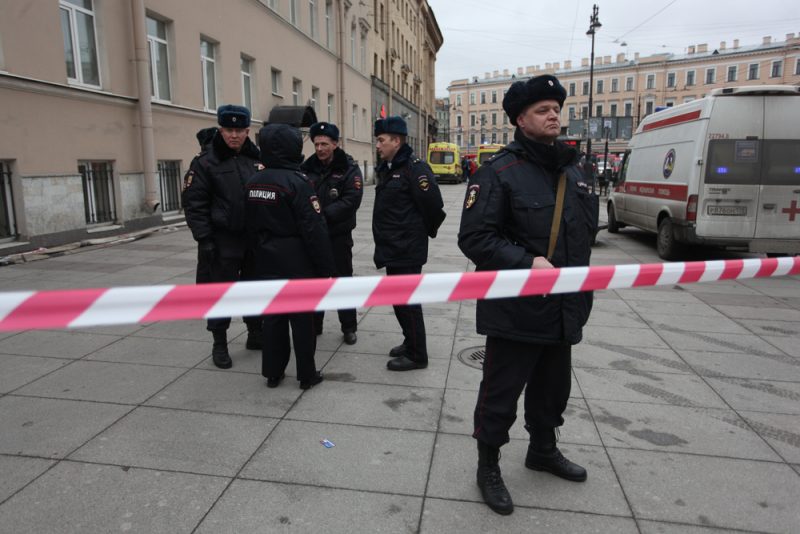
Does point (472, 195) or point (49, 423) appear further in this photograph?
point (49, 423)

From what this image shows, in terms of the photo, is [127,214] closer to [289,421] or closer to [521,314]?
[289,421]

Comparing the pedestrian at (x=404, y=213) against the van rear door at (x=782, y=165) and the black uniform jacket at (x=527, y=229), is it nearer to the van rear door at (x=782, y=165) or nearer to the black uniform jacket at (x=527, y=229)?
the black uniform jacket at (x=527, y=229)

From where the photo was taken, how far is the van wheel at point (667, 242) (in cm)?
943

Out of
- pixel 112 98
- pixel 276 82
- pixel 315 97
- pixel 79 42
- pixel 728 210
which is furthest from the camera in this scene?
pixel 315 97

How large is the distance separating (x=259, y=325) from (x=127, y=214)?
25.3ft

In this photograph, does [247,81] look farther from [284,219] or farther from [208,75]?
[284,219]

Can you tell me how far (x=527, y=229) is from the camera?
2.51 metres

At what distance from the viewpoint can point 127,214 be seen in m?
11.1

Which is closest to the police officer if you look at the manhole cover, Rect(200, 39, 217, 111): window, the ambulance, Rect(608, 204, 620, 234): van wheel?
the manhole cover

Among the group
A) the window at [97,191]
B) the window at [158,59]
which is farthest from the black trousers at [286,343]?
the window at [158,59]

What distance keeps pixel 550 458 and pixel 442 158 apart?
126ft

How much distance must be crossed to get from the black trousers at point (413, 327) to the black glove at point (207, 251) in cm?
135

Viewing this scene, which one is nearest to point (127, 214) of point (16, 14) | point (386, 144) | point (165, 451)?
point (16, 14)

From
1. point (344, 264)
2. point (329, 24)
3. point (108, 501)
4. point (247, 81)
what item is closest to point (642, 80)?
point (329, 24)
